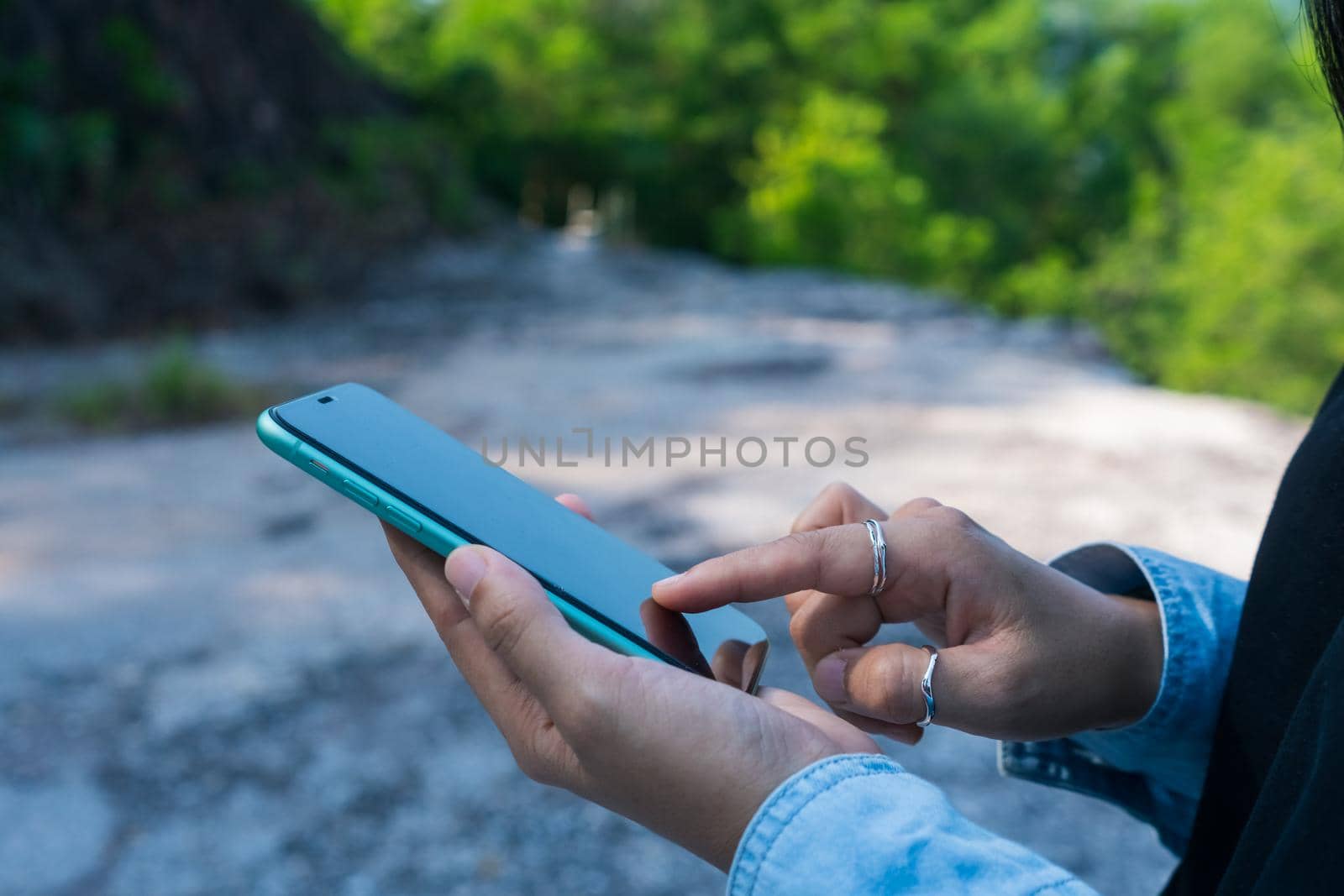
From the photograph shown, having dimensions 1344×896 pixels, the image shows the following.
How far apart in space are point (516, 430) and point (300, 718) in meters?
3.04

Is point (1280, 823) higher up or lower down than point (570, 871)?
higher up

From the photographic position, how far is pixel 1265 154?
16359mm

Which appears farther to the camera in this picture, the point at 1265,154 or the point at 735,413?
the point at 1265,154

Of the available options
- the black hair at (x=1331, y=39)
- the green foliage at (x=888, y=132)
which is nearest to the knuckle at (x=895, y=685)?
the black hair at (x=1331, y=39)

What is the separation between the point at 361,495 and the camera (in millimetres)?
1127

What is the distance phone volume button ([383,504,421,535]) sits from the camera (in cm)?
110

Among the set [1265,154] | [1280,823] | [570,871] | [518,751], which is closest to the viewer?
[1280,823]

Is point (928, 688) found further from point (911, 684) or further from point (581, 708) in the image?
point (581, 708)

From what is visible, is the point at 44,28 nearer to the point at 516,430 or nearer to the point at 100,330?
the point at 100,330

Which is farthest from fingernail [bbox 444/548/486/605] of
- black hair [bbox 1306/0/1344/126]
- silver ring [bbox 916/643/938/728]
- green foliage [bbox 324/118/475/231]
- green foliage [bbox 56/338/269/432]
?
green foliage [bbox 324/118/475/231]

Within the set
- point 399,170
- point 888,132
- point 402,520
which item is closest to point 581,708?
point 402,520

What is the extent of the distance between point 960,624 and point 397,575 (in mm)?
2959

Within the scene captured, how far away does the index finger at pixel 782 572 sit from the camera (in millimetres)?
1021

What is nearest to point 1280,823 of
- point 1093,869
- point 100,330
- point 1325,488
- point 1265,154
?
point 1325,488
